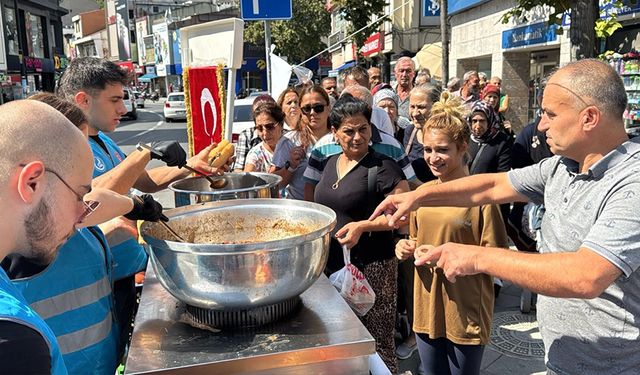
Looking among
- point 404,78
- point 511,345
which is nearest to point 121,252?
point 511,345

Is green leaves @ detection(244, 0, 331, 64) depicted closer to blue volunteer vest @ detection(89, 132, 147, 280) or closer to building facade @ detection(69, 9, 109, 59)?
blue volunteer vest @ detection(89, 132, 147, 280)

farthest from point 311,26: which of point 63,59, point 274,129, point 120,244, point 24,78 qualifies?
point 120,244

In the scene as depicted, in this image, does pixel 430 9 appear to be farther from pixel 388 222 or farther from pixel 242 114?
pixel 388 222

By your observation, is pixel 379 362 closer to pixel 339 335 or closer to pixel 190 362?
pixel 339 335

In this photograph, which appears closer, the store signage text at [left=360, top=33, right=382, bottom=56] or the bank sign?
the bank sign

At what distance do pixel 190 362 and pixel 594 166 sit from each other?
1422 millimetres

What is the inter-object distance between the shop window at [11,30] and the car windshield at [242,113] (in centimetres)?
2399

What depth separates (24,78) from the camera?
2992 centimetres

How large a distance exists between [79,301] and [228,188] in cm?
109

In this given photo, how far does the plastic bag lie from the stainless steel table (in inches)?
23.7

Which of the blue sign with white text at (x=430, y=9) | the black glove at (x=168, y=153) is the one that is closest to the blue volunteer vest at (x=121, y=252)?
the black glove at (x=168, y=153)

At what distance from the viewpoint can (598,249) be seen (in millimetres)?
1436

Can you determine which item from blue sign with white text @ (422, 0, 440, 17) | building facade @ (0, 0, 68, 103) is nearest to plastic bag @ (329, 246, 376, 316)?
blue sign with white text @ (422, 0, 440, 17)

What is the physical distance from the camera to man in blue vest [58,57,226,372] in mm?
2152
